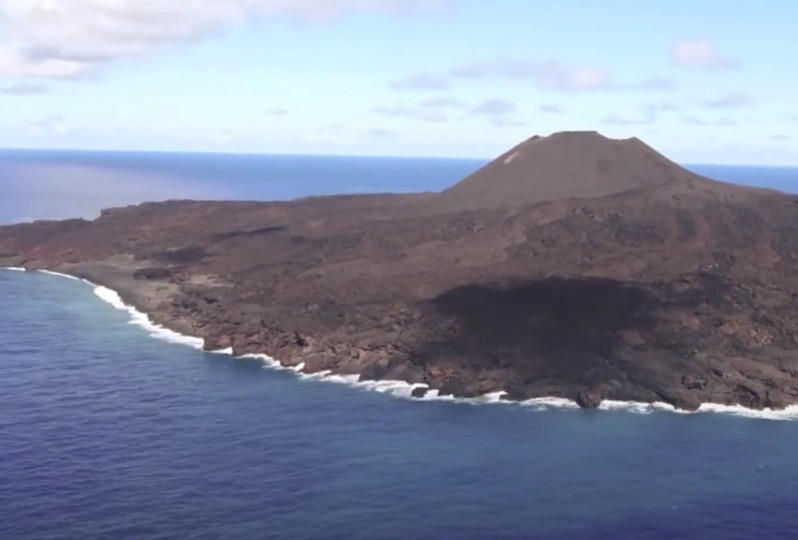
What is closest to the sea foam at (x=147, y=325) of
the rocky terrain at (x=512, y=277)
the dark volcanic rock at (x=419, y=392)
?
the rocky terrain at (x=512, y=277)

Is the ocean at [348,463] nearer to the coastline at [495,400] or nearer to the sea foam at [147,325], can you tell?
the coastline at [495,400]

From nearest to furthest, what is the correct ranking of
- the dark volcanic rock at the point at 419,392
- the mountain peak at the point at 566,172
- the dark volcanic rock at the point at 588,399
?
the dark volcanic rock at the point at 588,399
the dark volcanic rock at the point at 419,392
the mountain peak at the point at 566,172

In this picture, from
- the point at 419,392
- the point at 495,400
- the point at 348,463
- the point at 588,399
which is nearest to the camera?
the point at 348,463

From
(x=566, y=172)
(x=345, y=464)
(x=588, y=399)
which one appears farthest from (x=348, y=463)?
(x=566, y=172)

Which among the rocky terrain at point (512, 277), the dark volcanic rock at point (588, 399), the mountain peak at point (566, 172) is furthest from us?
the mountain peak at point (566, 172)

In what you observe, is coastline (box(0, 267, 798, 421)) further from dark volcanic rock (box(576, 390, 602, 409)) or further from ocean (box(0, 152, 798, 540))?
ocean (box(0, 152, 798, 540))

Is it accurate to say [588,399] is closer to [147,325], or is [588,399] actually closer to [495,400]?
[495,400]

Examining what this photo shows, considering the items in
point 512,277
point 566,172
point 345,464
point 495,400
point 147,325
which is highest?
point 566,172
